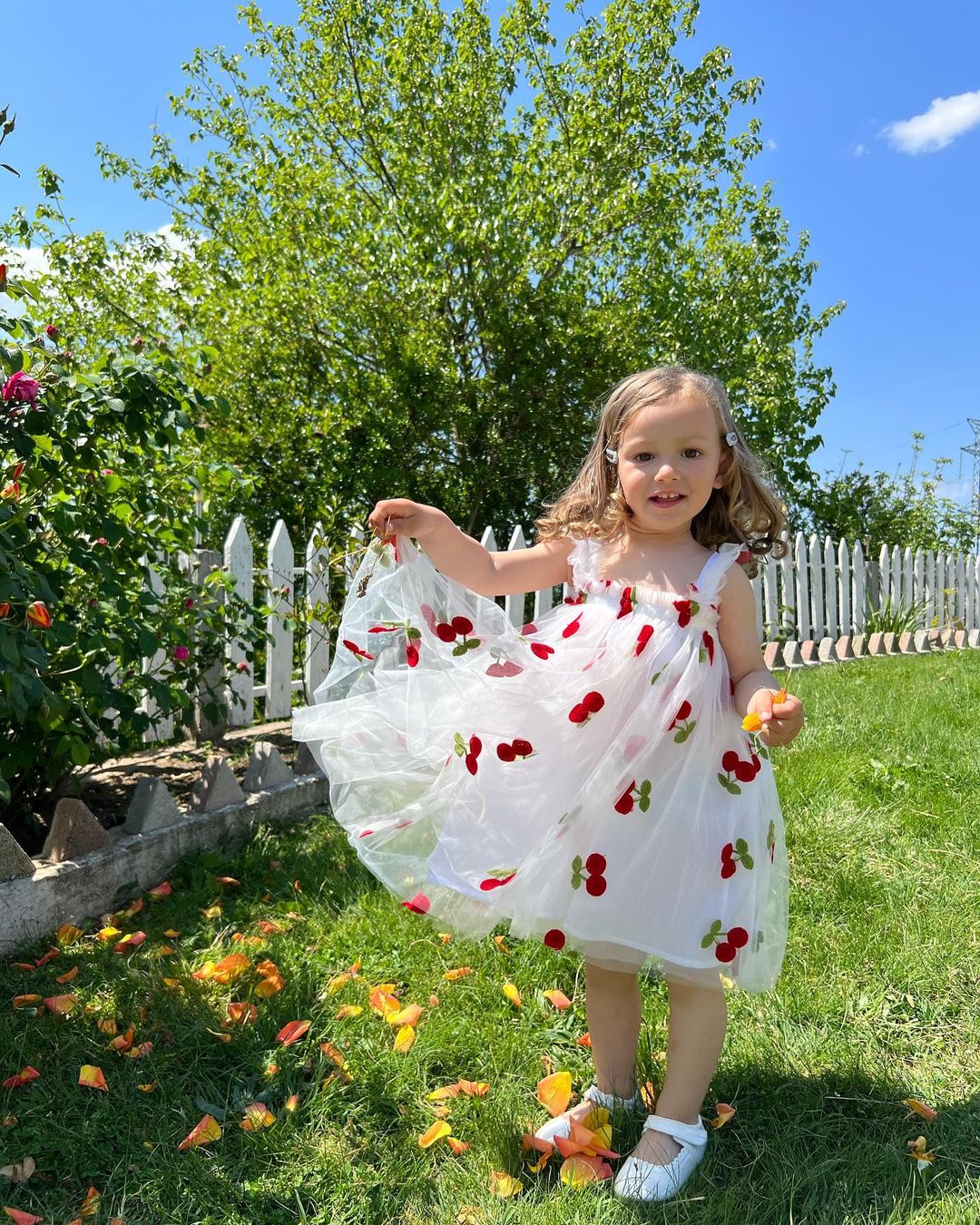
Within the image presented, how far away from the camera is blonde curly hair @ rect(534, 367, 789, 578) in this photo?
190 cm

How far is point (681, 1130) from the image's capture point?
1671 millimetres

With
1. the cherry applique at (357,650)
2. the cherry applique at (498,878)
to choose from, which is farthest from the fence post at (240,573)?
the cherry applique at (498,878)

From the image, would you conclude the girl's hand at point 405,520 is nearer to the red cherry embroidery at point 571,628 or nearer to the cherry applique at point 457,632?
the cherry applique at point 457,632

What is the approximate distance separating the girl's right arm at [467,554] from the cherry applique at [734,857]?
66 cm

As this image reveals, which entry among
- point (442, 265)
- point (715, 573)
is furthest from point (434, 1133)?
point (442, 265)

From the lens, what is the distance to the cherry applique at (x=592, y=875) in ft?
5.38

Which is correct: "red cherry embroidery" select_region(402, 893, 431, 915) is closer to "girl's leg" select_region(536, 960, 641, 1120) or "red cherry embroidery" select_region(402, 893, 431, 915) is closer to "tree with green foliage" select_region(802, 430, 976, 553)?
"girl's leg" select_region(536, 960, 641, 1120)

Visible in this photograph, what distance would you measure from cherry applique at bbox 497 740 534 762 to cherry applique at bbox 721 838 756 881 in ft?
1.29

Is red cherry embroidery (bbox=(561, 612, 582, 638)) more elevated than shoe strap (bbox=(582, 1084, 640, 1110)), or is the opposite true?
red cherry embroidery (bbox=(561, 612, 582, 638))

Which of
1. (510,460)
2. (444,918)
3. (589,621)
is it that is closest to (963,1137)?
(444,918)

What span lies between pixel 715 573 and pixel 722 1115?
41.5 inches

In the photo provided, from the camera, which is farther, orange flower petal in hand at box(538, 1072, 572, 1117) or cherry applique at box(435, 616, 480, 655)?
cherry applique at box(435, 616, 480, 655)

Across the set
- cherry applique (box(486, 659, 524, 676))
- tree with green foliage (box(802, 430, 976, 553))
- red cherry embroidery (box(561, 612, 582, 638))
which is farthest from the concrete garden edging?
tree with green foliage (box(802, 430, 976, 553))

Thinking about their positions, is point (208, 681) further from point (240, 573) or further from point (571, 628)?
point (571, 628)
